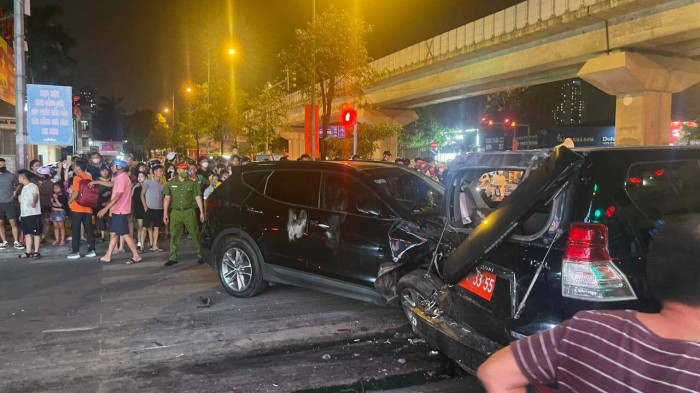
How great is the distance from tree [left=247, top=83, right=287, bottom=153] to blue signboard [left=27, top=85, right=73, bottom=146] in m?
13.8

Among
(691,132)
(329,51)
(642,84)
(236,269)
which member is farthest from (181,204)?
(691,132)

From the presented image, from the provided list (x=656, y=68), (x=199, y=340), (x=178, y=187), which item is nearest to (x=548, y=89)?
(x=656, y=68)

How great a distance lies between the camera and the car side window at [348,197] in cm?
543

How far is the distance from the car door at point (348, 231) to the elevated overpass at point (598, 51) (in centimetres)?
1179

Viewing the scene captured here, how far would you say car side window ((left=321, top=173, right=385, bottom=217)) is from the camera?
5.43m

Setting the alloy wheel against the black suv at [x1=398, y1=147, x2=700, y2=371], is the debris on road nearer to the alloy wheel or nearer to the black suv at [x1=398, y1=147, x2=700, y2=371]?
the alloy wheel

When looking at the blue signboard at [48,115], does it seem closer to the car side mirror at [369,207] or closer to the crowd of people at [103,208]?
the crowd of people at [103,208]

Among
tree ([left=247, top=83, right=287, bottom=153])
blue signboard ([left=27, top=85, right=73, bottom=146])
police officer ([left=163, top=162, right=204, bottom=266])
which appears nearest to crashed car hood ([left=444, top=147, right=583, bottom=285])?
police officer ([left=163, top=162, right=204, bottom=266])

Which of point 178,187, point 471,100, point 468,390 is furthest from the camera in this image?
point 471,100

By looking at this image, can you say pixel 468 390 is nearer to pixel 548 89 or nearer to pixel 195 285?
pixel 195 285

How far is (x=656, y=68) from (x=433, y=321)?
15299 mm

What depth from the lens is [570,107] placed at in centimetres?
4381

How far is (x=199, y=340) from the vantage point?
16.6 ft

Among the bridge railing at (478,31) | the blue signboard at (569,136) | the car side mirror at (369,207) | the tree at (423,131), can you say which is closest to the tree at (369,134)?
the bridge railing at (478,31)
